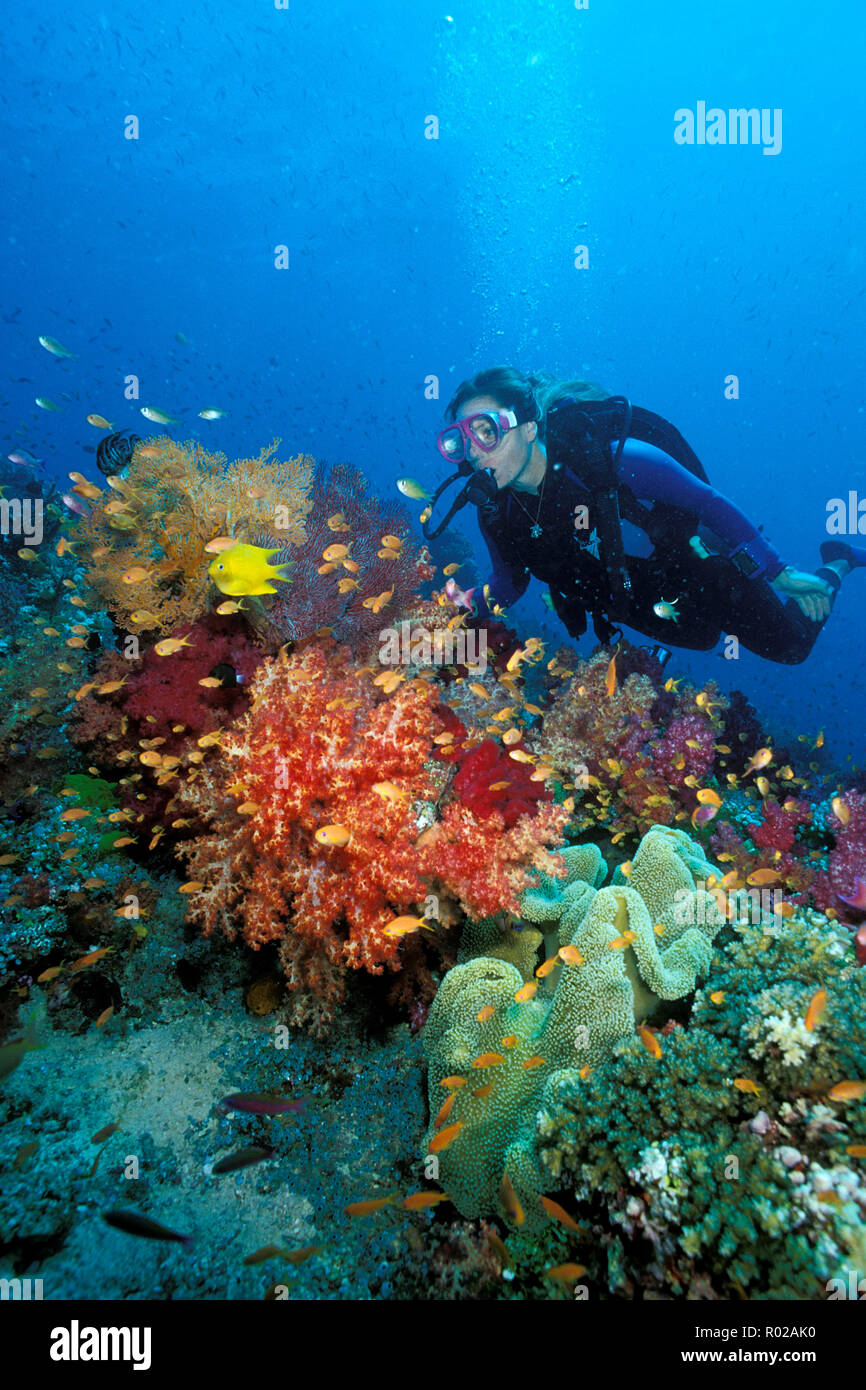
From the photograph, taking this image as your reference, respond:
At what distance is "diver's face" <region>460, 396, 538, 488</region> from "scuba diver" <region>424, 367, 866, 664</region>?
0.01m

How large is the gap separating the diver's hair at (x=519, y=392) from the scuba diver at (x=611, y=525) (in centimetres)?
2

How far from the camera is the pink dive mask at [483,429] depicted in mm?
6910

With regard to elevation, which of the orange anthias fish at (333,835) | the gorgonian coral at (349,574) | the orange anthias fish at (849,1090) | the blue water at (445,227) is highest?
the blue water at (445,227)

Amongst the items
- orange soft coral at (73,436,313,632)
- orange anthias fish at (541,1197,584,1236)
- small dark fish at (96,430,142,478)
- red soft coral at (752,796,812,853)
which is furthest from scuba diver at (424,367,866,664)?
orange anthias fish at (541,1197,584,1236)

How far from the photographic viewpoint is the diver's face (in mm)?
7129

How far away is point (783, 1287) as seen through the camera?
6.26 ft

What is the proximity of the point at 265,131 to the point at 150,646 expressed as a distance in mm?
59211

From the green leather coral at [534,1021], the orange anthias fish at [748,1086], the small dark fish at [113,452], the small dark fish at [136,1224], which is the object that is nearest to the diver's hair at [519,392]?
the small dark fish at [113,452]

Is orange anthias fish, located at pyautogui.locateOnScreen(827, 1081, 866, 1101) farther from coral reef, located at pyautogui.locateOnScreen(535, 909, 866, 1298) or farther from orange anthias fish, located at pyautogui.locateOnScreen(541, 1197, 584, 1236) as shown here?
orange anthias fish, located at pyautogui.locateOnScreen(541, 1197, 584, 1236)

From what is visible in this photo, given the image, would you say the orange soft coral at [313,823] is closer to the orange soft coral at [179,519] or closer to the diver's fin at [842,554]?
the orange soft coral at [179,519]

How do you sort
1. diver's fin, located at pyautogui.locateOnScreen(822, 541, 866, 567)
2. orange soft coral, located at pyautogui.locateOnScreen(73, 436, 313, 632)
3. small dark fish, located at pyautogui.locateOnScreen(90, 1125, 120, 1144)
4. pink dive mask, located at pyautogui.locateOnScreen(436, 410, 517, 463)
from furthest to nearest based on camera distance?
diver's fin, located at pyautogui.locateOnScreen(822, 541, 866, 567), pink dive mask, located at pyautogui.locateOnScreen(436, 410, 517, 463), orange soft coral, located at pyautogui.locateOnScreen(73, 436, 313, 632), small dark fish, located at pyautogui.locateOnScreen(90, 1125, 120, 1144)

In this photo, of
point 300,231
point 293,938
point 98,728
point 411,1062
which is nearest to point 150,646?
point 98,728

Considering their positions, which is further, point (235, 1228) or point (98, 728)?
point (98, 728)
